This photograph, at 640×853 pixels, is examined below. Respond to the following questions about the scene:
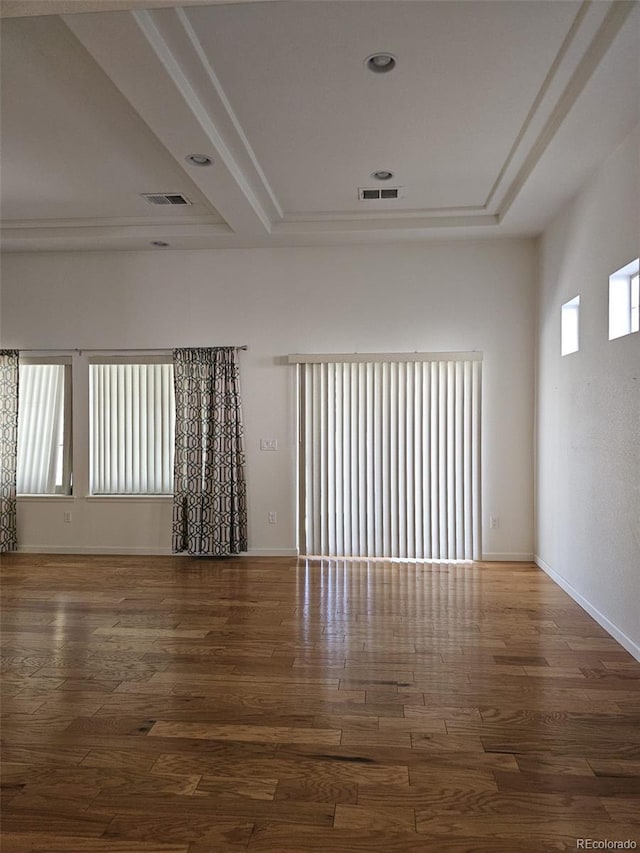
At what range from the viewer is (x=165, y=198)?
5.00 meters

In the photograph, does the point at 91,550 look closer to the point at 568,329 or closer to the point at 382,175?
the point at 382,175

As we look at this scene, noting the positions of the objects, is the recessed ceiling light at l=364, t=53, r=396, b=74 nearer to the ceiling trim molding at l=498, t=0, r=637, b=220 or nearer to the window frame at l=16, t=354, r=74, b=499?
the ceiling trim molding at l=498, t=0, r=637, b=220

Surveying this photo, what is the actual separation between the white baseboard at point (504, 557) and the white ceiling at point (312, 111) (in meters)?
3.04

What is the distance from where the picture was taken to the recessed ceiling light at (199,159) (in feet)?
12.8

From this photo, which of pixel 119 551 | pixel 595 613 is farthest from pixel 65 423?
pixel 595 613

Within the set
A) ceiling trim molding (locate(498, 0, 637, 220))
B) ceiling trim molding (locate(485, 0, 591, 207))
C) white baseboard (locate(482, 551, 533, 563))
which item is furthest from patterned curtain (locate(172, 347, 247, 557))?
ceiling trim molding (locate(498, 0, 637, 220))

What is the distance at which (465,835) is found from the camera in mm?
1936

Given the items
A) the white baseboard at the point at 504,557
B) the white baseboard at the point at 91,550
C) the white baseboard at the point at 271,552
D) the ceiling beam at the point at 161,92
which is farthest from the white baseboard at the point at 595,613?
the ceiling beam at the point at 161,92

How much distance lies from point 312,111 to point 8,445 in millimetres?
4596

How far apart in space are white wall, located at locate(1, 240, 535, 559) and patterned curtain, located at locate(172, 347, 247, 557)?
16 centimetres

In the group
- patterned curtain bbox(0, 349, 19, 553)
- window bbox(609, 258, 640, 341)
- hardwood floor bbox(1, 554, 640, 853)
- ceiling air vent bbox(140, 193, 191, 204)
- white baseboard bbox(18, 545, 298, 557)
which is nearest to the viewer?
hardwood floor bbox(1, 554, 640, 853)

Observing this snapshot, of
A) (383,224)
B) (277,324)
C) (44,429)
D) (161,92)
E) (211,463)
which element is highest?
(383,224)

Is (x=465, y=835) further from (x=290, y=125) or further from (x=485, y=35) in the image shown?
(x=290, y=125)

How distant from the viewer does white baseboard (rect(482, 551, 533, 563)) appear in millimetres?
5734
